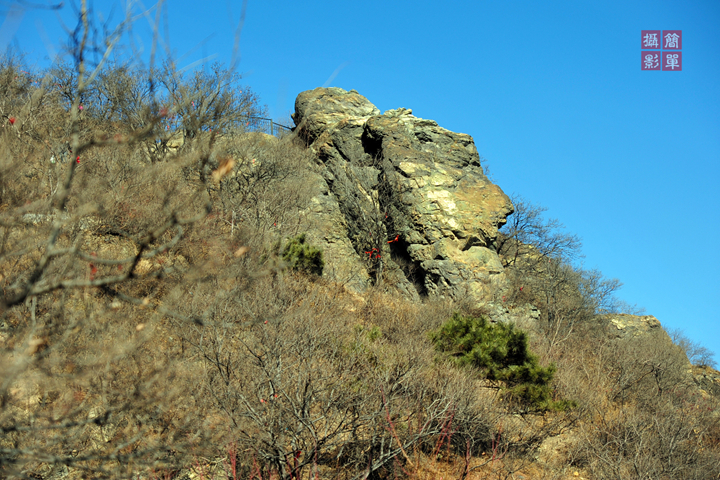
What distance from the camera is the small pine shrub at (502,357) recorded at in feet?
32.5

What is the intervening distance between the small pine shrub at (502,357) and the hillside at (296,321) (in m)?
0.05

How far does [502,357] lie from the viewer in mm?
10500

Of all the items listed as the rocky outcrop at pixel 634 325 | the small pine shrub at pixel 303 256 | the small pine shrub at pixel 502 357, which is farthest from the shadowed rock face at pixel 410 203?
the rocky outcrop at pixel 634 325

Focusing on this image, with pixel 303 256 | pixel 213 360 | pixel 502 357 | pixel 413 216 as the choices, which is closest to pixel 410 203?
pixel 413 216

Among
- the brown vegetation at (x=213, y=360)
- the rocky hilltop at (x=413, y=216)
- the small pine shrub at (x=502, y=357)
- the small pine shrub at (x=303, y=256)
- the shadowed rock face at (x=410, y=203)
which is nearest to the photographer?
the brown vegetation at (x=213, y=360)

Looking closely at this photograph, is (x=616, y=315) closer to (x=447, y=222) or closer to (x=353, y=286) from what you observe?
(x=447, y=222)

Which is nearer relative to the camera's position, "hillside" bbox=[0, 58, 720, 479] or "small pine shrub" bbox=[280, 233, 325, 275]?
"hillside" bbox=[0, 58, 720, 479]

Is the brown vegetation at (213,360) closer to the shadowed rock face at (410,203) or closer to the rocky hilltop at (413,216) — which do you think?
the rocky hilltop at (413,216)

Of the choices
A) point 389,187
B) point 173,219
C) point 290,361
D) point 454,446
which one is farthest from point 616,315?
point 173,219

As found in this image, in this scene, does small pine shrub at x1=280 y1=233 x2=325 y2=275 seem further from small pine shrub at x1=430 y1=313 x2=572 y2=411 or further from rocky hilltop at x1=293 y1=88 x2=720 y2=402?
small pine shrub at x1=430 y1=313 x2=572 y2=411

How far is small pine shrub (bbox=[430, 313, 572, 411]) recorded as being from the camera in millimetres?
9898

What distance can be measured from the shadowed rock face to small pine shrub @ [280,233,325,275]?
1841 millimetres

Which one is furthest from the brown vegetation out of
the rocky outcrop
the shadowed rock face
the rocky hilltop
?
the rocky outcrop

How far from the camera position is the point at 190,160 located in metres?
2.16
